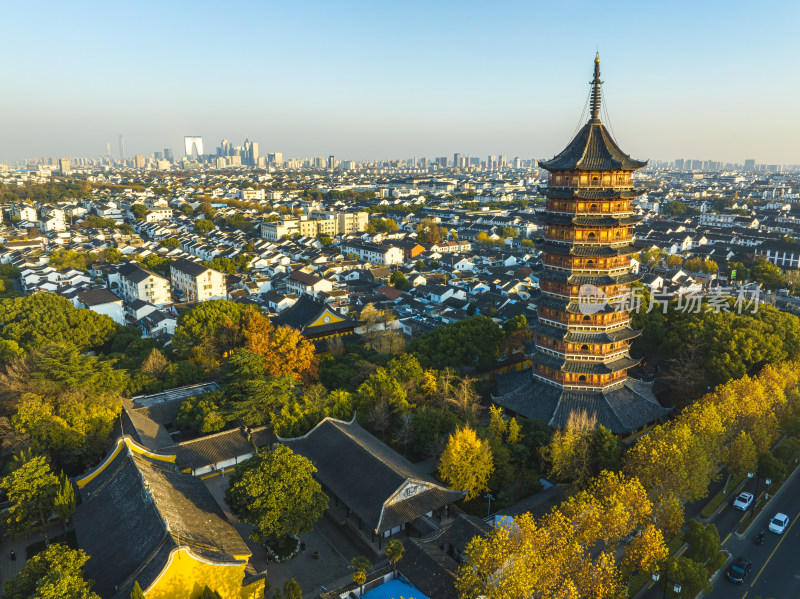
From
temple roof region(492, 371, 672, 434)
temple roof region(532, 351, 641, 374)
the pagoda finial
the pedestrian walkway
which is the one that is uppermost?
the pagoda finial

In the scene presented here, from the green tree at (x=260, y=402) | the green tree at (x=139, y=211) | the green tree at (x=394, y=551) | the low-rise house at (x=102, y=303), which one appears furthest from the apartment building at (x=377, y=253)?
the green tree at (x=394, y=551)

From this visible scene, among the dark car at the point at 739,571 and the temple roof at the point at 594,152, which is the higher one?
the temple roof at the point at 594,152

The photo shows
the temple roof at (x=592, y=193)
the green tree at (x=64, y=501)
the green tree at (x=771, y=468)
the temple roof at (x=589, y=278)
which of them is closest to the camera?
the green tree at (x=64, y=501)

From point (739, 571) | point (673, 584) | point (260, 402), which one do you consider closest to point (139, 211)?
point (260, 402)

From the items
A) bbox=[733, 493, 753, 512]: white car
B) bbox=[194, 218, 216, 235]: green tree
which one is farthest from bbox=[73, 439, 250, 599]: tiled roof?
bbox=[194, 218, 216, 235]: green tree

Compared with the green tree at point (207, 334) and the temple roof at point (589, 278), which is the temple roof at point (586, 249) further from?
the green tree at point (207, 334)

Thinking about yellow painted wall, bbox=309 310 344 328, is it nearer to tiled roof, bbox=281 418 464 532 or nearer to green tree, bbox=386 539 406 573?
tiled roof, bbox=281 418 464 532

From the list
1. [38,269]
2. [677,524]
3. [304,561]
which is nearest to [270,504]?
[304,561]
